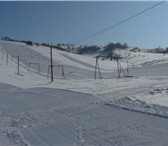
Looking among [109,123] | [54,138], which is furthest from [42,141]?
[109,123]

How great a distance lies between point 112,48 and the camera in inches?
7047

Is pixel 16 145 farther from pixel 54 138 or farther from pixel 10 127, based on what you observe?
pixel 10 127

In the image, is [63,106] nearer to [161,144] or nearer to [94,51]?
[161,144]

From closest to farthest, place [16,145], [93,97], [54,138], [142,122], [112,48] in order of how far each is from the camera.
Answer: [16,145] → [54,138] → [142,122] → [93,97] → [112,48]

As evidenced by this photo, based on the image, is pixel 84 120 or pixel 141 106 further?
pixel 141 106

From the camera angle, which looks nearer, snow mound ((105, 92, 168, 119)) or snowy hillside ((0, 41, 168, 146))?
snowy hillside ((0, 41, 168, 146))

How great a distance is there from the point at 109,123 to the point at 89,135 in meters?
1.95

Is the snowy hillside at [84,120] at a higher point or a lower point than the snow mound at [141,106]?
lower

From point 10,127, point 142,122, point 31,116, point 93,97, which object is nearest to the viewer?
point 142,122

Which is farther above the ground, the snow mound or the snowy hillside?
the snow mound

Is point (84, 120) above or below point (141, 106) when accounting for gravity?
below

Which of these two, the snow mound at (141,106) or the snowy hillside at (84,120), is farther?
the snow mound at (141,106)

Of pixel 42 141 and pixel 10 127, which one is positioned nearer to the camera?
pixel 42 141

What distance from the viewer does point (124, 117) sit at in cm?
1494
